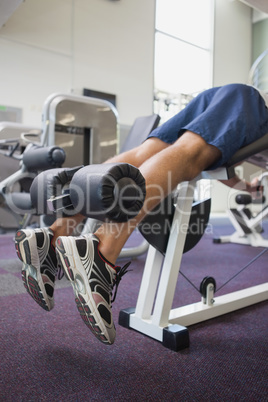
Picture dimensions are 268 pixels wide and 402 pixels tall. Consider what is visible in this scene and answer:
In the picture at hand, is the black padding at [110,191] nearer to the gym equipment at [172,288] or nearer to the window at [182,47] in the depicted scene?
the gym equipment at [172,288]

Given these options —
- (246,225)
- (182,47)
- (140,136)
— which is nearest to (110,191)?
(140,136)

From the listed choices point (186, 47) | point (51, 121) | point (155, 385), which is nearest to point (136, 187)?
point (155, 385)

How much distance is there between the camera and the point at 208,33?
6.12m

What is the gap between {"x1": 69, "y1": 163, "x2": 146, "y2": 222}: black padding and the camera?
707 mm

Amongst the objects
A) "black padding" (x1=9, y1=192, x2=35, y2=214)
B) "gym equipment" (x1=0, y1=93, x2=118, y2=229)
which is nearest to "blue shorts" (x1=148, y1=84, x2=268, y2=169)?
"black padding" (x1=9, y1=192, x2=35, y2=214)

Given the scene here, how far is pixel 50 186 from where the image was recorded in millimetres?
895

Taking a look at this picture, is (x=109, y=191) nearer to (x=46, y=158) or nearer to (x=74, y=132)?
(x=46, y=158)

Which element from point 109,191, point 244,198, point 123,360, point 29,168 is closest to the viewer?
point 109,191

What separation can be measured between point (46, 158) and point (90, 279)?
80 cm

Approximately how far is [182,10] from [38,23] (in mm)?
2582

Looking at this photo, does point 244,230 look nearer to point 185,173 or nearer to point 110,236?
point 185,173

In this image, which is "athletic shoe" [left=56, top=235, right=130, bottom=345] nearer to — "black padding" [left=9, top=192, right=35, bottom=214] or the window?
"black padding" [left=9, top=192, right=35, bottom=214]

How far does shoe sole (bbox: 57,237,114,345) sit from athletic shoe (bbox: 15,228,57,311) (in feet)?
0.38

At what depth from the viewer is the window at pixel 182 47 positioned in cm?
546
